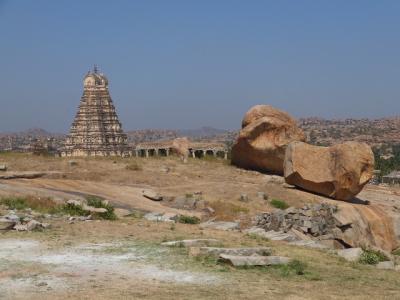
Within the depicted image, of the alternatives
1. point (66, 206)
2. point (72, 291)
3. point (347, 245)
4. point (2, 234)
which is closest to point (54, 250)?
point (2, 234)

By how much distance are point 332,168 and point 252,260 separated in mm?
14734

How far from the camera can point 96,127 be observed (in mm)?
67688

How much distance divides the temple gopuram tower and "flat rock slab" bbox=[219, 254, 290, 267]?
2238 inches

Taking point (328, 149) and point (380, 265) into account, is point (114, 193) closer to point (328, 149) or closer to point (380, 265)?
point (328, 149)

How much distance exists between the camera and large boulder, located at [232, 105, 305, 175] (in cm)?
2984

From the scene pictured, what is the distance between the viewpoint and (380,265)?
1184 cm

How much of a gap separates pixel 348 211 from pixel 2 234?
39.9 ft

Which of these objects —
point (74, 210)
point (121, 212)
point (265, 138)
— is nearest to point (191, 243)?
point (74, 210)

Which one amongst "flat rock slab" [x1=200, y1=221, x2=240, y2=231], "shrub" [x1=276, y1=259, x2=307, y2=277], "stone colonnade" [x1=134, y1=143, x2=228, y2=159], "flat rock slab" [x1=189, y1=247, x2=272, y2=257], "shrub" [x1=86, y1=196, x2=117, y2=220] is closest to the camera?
"shrub" [x1=276, y1=259, x2=307, y2=277]

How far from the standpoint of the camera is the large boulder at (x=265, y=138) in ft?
97.9

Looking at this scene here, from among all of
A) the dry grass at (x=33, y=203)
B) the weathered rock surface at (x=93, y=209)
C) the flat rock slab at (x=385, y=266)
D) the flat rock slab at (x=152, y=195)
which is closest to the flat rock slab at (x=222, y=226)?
the weathered rock surface at (x=93, y=209)

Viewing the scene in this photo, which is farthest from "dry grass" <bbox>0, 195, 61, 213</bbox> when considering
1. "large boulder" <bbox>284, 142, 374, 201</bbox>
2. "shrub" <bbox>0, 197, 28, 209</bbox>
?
"large boulder" <bbox>284, 142, 374, 201</bbox>

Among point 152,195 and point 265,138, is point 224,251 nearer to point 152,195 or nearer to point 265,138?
point 152,195

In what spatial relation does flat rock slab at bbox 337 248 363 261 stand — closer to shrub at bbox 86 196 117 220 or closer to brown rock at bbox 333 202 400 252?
brown rock at bbox 333 202 400 252
